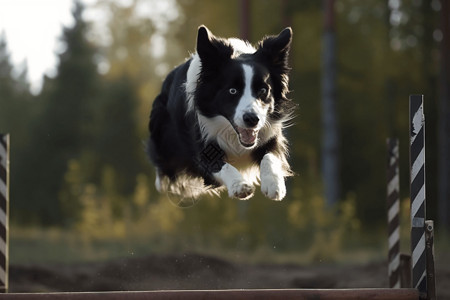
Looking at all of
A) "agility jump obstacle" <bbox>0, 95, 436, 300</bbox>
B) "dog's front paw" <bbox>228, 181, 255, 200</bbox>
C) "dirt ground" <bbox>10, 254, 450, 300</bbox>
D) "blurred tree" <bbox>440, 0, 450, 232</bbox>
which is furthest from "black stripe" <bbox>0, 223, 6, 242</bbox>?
"blurred tree" <bbox>440, 0, 450, 232</bbox>

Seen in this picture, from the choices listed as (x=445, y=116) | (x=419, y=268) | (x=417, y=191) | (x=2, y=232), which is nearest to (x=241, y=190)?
(x=417, y=191)

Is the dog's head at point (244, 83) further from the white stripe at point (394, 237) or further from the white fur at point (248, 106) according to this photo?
the white stripe at point (394, 237)

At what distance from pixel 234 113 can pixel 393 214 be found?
2.86m

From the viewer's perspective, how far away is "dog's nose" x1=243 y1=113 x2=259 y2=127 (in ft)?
20.1

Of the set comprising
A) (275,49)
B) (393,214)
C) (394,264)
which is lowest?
(394,264)

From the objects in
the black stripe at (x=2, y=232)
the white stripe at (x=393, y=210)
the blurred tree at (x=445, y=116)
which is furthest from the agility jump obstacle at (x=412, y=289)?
the blurred tree at (x=445, y=116)

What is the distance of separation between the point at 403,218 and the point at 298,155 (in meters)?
11.5

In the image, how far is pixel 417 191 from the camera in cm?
588

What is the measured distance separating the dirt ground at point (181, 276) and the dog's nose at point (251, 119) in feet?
15.3

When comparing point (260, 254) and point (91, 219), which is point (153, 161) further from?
point (91, 219)

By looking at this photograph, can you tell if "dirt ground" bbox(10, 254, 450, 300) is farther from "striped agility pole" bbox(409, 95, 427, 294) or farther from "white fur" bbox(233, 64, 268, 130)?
"white fur" bbox(233, 64, 268, 130)

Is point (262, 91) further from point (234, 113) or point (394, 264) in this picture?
point (394, 264)

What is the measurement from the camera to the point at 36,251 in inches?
651

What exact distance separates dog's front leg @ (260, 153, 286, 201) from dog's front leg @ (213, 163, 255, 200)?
0.13 meters
